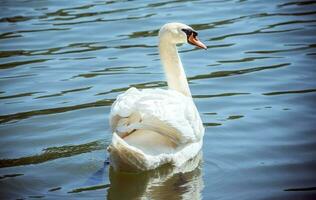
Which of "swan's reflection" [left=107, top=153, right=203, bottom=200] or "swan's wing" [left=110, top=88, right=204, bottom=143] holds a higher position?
"swan's wing" [left=110, top=88, right=204, bottom=143]

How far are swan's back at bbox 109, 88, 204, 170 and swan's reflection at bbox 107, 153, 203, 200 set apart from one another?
0.20 m

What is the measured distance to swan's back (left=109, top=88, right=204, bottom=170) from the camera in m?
6.91

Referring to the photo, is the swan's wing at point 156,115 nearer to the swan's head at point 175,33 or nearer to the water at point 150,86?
the water at point 150,86

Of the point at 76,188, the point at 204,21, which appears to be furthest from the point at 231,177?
the point at 204,21

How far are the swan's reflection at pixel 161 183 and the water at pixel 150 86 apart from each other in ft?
0.04

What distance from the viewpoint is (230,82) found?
1082cm

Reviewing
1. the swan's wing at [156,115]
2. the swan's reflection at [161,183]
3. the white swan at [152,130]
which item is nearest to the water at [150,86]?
the swan's reflection at [161,183]

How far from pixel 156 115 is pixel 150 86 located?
3.83 meters

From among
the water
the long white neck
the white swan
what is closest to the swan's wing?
the white swan

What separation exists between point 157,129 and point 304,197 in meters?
1.60

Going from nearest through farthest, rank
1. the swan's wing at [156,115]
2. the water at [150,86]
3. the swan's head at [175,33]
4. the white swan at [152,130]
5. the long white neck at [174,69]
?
the white swan at [152,130] → the swan's wing at [156,115] → the water at [150,86] → the swan's head at [175,33] → the long white neck at [174,69]

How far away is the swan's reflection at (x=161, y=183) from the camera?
7096mm

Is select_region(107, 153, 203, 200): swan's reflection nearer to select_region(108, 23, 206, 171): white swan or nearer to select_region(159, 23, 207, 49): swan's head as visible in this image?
select_region(108, 23, 206, 171): white swan

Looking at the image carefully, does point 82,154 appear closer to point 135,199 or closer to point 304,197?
point 135,199
